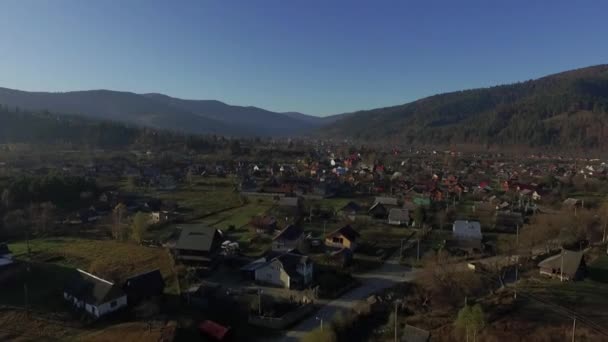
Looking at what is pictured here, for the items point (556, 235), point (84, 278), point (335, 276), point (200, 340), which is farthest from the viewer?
point (556, 235)

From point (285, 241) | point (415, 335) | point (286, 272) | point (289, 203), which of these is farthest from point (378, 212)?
point (415, 335)

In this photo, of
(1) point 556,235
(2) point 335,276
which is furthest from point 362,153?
(2) point 335,276

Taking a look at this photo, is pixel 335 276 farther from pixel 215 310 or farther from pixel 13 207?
pixel 13 207

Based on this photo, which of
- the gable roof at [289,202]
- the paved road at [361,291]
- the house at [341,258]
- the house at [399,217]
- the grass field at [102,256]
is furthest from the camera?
the gable roof at [289,202]

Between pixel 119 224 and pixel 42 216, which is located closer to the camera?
pixel 119 224

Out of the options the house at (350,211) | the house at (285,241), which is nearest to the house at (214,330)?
the house at (285,241)

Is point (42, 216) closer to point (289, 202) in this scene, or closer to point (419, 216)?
point (289, 202)

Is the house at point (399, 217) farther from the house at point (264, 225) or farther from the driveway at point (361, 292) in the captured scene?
the house at point (264, 225)
